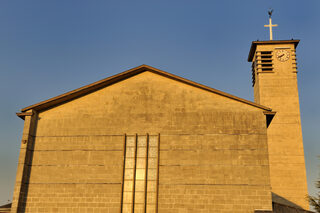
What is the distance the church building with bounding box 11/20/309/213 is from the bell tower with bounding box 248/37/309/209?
Result: 1141cm

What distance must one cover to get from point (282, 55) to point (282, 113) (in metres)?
7.03

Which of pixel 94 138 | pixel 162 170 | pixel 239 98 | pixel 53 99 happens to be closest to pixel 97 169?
pixel 94 138

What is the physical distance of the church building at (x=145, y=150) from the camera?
21234 millimetres

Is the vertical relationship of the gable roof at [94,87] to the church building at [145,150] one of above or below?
above

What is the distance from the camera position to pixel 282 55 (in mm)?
38656

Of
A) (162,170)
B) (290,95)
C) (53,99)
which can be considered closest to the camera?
(162,170)

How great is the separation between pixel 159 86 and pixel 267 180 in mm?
9590

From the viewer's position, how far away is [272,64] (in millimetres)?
38344

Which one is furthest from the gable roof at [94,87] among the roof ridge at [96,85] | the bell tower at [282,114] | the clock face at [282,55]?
the clock face at [282,55]

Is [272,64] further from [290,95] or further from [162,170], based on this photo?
[162,170]

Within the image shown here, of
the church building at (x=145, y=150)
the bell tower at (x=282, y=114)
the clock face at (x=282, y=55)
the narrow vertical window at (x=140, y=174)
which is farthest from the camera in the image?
the clock face at (x=282, y=55)

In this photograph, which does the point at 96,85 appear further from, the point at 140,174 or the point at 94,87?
the point at 140,174

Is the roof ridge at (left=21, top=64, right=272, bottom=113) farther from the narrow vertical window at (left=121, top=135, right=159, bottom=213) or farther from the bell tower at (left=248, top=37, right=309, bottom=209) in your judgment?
the bell tower at (left=248, top=37, right=309, bottom=209)

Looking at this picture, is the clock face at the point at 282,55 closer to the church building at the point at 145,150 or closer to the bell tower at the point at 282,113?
the bell tower at the point at 282,113
